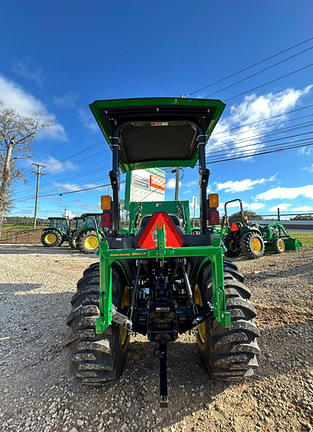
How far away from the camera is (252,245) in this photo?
915 cm

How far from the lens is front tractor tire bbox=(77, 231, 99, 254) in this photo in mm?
12156

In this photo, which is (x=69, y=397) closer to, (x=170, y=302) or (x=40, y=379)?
(x=40, y=379)

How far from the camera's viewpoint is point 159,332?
195 centimetres

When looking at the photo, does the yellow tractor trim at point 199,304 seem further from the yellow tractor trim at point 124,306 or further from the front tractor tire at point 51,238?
the front tractor tire at point 51,238

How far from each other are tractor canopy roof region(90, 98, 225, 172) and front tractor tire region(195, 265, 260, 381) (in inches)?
70.6

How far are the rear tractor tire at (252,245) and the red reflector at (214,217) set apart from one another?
6.84m

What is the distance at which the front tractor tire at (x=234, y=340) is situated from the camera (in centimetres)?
182

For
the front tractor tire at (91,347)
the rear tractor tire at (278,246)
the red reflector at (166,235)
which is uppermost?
the red reflector at (166,235)

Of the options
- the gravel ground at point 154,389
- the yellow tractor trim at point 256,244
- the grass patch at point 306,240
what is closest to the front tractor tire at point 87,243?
the yellow tractor trim at point 256,244

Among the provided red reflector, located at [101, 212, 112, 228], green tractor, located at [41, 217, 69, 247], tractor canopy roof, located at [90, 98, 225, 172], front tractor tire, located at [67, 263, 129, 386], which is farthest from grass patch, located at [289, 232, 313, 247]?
green tractor, located at [41, 217, 69, 247]

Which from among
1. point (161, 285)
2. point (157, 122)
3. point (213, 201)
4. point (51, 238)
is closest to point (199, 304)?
point (161, 285)

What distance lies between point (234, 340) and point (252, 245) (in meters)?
8.04

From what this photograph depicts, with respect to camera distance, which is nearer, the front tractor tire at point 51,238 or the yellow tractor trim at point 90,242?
the yellow tractor trim at point 90,242

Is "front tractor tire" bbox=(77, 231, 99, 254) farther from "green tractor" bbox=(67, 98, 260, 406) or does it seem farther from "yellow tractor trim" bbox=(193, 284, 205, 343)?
"yellow tractor trim" bbox=(193, 284, 205, 343)
